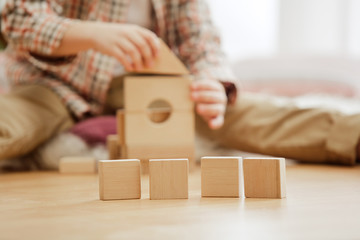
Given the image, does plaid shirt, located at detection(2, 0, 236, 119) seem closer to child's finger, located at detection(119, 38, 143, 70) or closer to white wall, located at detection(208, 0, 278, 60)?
child's finger, located at detection(119, 38, 143, 70)

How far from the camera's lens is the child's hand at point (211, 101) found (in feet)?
3.39

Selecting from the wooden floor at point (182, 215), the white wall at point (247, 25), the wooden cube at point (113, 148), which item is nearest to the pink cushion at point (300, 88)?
the white wall at point (247, 25)

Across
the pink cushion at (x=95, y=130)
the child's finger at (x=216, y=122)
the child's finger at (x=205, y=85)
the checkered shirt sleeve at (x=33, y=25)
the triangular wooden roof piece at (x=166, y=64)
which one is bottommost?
the pink cushion at (x=95, y=130)

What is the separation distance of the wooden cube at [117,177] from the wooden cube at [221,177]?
10 cm

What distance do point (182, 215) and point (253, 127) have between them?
647 mm

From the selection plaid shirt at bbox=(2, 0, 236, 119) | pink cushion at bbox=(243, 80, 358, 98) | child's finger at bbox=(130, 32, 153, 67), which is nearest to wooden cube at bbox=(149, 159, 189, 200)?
child's finger at bbox=(130, 32, 153, 67)

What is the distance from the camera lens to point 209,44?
1.30 m

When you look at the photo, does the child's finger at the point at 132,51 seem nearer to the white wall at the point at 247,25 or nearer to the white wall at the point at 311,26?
the white wall at the point at 247,25

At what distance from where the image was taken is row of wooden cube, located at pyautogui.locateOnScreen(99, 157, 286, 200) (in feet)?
2.18

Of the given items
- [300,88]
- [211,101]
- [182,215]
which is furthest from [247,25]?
[182,215]

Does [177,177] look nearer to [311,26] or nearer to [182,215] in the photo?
[182,215]

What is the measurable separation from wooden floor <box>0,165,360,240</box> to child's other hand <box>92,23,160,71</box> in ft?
0.87

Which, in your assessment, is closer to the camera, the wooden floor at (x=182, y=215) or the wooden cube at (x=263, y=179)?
the wooden floor at (x=182, y=215)

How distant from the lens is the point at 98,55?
125 cm
